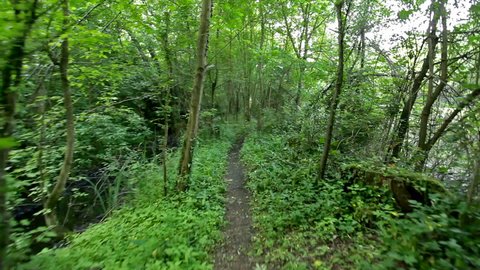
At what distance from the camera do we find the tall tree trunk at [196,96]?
586 centimetres

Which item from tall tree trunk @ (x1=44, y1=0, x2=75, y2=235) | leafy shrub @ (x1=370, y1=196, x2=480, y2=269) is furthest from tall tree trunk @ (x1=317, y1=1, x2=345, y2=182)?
tall tree trunk @ (x1=44, y1=0, x2=75, y2=235)

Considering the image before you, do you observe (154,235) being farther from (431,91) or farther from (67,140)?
(431,91)

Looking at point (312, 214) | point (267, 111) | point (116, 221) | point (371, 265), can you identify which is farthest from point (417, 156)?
point (267, 111)

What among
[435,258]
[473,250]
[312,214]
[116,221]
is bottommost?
[116,221]

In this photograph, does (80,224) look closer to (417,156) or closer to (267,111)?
(417,156)

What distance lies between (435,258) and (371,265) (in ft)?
2.18

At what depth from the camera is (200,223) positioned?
4.76 m

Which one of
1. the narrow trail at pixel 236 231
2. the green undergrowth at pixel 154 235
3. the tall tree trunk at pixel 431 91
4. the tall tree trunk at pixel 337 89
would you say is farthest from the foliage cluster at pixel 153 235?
the tall tree trunk at pixel 431 91

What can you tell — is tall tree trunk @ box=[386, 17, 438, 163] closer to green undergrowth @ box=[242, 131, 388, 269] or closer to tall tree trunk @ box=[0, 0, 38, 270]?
green undergrowth @ box=[242, 131, 388, 269]

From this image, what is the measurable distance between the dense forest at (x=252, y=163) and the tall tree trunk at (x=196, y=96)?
2 centimetres

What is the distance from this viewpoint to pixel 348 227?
415 cm

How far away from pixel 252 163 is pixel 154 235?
4905 mm

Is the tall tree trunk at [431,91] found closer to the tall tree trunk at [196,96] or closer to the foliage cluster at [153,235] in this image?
the foliage cluster at [153,235]

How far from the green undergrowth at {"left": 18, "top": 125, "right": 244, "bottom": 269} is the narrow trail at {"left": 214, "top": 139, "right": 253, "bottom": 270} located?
17 centimetres
